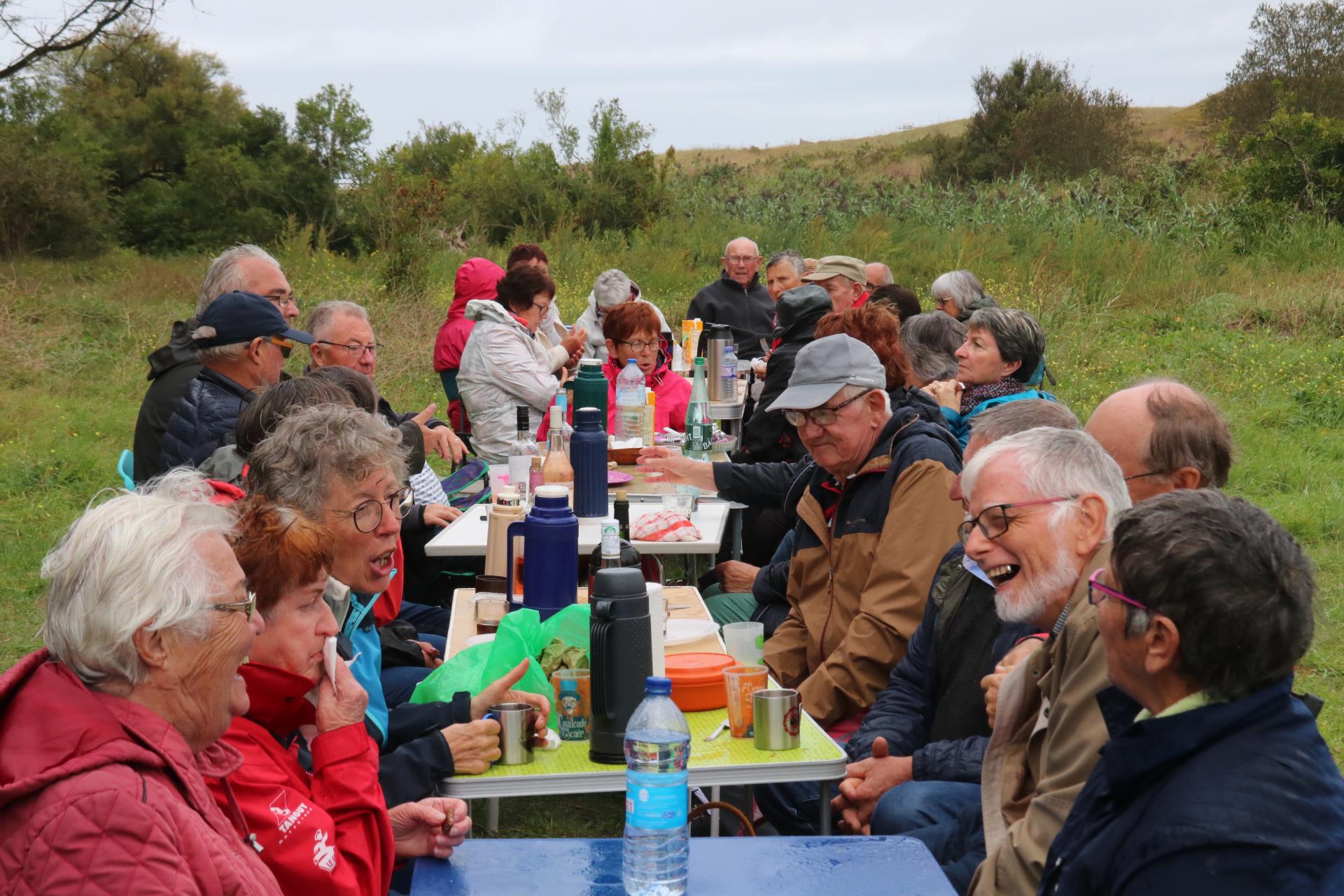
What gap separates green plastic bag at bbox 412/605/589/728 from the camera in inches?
123

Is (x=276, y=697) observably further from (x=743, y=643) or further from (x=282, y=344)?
(x=282, y=344)

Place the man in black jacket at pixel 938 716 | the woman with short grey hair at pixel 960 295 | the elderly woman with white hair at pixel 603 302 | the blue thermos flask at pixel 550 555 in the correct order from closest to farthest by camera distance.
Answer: the man in black jacket at pixel 938 716, the blue thermos flask at pixel 550 555, the woman with short grey hair at pixel 960 295, the elderly woman with white hair at pixel 603 302

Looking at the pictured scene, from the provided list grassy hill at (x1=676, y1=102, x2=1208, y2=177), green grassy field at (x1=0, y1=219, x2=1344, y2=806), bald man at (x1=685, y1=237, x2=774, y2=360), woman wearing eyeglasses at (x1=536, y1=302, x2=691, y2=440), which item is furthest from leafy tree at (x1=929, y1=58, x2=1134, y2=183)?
woman wearing eyeglasses at (x1=536, y1=302, x2=691, y2=440)

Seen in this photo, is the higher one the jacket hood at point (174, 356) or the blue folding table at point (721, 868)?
the jacket hood at point (174, 356)

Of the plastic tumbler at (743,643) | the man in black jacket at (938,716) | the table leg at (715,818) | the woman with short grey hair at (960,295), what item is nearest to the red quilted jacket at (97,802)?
the table leg at (715,818)

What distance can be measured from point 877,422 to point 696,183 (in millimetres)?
21482

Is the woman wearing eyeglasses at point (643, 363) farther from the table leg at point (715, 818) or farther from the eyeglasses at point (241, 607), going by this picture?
the eyeglasses at point (241, 607)

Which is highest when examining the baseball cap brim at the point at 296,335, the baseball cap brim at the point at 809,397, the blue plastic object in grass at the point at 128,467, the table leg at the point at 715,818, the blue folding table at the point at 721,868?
the baseball cap brim at the point at 296,335

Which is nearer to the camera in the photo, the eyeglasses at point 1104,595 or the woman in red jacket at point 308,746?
the eyeglasses at point 1104,595

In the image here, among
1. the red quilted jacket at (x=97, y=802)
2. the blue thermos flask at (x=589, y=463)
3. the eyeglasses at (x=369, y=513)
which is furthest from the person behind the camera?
the blue thermos flask at (x=589, y=463)

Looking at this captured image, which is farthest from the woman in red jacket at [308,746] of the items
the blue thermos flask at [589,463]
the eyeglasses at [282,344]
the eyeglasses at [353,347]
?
the eyeglasses at [353,347]

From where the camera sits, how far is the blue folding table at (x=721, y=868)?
87.0 inches

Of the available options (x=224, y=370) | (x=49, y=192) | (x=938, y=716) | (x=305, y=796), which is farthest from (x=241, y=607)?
(x=49, y=192)

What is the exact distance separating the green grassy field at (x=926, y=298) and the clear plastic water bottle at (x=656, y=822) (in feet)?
7.36
